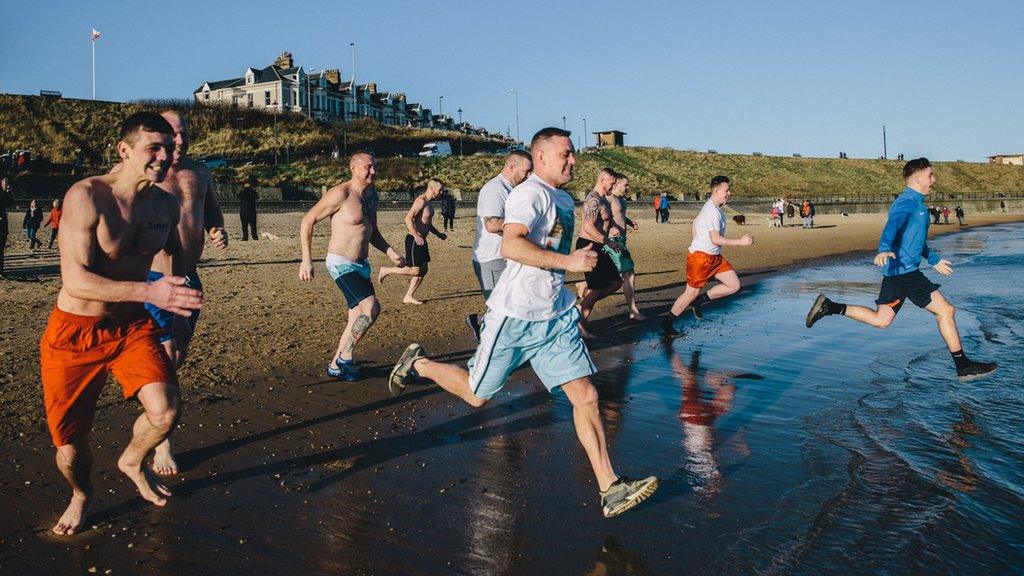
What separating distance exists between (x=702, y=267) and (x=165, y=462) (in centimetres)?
662

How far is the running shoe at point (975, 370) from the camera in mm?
6777

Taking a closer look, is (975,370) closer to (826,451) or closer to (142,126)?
(826,451)

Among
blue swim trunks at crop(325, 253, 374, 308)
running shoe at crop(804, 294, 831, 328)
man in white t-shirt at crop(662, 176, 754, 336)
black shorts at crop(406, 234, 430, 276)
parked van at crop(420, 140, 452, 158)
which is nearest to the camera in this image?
blue swim trunks at crop(325, 253, 374, 308)

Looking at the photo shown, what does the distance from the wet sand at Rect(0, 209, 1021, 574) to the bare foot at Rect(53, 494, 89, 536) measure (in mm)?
64

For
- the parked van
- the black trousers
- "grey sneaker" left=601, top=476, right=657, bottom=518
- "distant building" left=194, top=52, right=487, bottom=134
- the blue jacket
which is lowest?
"grey sneaker" left=601, top=476, right=657, bottom=518

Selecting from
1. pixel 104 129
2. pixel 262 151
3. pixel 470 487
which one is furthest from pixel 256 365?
pixel 104 129

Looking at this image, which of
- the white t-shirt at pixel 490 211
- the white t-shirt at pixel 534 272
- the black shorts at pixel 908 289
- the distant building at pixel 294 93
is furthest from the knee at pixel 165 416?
the distant building at pixel 294 93

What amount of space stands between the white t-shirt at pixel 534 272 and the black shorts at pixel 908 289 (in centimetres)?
413

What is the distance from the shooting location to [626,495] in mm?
3871

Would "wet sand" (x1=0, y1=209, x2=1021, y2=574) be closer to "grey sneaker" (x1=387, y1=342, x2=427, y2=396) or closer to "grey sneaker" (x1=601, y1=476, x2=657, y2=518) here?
"grey sneaker" (x1=601, y1=476, x2=657, y2=518)

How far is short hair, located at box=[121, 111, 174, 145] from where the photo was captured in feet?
12.4

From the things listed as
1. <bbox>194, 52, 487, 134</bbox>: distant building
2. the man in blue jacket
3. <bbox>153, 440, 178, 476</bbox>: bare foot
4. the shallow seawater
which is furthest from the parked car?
<bbox>153, 440, 178, 476</bbox>: bare foot

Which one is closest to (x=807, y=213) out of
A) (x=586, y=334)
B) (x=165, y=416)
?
(x=586, y=334)

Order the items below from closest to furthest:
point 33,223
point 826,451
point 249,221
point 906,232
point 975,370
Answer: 1. point 826,451
2. point 975,370
3. point 906,232
4. point 33,223
5. point 249,221
